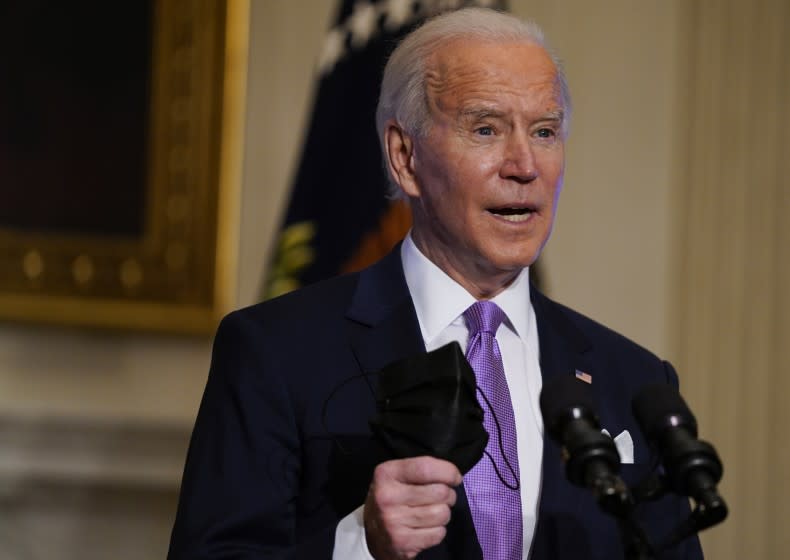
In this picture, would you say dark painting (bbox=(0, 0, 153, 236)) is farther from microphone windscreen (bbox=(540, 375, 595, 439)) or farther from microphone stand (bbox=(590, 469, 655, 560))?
microphone stand (bbox=(590, 469, 655, 560))

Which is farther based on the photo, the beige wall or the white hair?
the beige wall

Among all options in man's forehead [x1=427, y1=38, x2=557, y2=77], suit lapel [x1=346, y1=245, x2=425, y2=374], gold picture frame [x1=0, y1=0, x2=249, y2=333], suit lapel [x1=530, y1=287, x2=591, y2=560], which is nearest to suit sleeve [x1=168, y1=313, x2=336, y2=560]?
suit lapel [x1=346, y1=245, x2=425, y2=374]

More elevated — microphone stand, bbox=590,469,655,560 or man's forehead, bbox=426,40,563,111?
man's forehead, bbox=426,40,563,111

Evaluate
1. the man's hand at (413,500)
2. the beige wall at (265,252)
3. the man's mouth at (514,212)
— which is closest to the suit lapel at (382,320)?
the man's mouth at (514,212)

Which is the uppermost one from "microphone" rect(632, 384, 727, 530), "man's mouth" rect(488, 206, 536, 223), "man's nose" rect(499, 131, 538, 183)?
"man's nose" rect(499, 131, 538, 183)

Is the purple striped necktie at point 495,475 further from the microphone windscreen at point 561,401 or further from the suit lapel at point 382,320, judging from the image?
the microphone windscreen at point 561,401

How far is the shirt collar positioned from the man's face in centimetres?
3

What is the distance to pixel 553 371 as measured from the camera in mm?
2324

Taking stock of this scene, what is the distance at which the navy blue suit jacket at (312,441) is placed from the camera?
2.08m

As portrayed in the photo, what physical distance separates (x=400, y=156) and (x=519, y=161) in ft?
1.11

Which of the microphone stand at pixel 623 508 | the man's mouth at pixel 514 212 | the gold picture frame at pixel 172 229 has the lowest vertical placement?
the microphone stand at pixel 623 508

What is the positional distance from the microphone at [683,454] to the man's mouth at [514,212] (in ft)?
1.92

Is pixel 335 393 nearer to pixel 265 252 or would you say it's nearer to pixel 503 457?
pixel 503 457

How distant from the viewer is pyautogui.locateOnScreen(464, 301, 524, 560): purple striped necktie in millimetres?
2129
